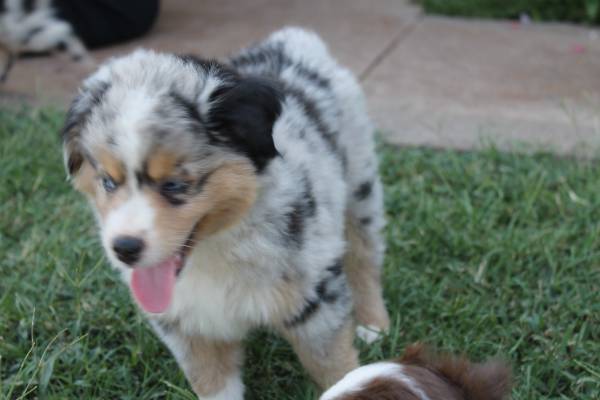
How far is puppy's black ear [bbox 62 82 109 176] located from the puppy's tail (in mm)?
1287

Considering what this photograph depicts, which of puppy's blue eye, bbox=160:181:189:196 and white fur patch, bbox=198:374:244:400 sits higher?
puppy's blue eye, bbox=160:181:189:196

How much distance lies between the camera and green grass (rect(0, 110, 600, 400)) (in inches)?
133

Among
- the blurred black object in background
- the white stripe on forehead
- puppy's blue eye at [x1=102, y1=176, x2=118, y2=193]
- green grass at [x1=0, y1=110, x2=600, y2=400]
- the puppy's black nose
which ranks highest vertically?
the white stripe on forehead

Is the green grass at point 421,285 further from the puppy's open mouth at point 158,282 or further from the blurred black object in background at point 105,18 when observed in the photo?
the blurred black object in background at point 105,18

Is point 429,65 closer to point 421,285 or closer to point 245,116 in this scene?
point 421,285

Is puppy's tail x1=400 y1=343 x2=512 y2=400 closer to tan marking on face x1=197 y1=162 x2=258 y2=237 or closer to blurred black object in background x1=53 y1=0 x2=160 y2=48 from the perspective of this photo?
tan marking on face x1=197 y1=162 x2=258 y2=237

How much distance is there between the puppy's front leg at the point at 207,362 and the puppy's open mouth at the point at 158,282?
271mm

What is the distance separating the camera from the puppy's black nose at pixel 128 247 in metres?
2.49

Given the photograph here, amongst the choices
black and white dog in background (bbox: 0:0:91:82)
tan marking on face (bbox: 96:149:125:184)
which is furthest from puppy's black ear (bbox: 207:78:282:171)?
black and white dog in background (bbox: 0:0:91:82)

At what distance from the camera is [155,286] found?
2.77 meters

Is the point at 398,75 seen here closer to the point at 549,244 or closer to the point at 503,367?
the point at 549,244

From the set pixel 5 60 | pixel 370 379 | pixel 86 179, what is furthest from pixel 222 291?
pixel 5 60

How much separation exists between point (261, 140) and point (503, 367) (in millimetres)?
1028

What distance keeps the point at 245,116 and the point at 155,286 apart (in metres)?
0.65
